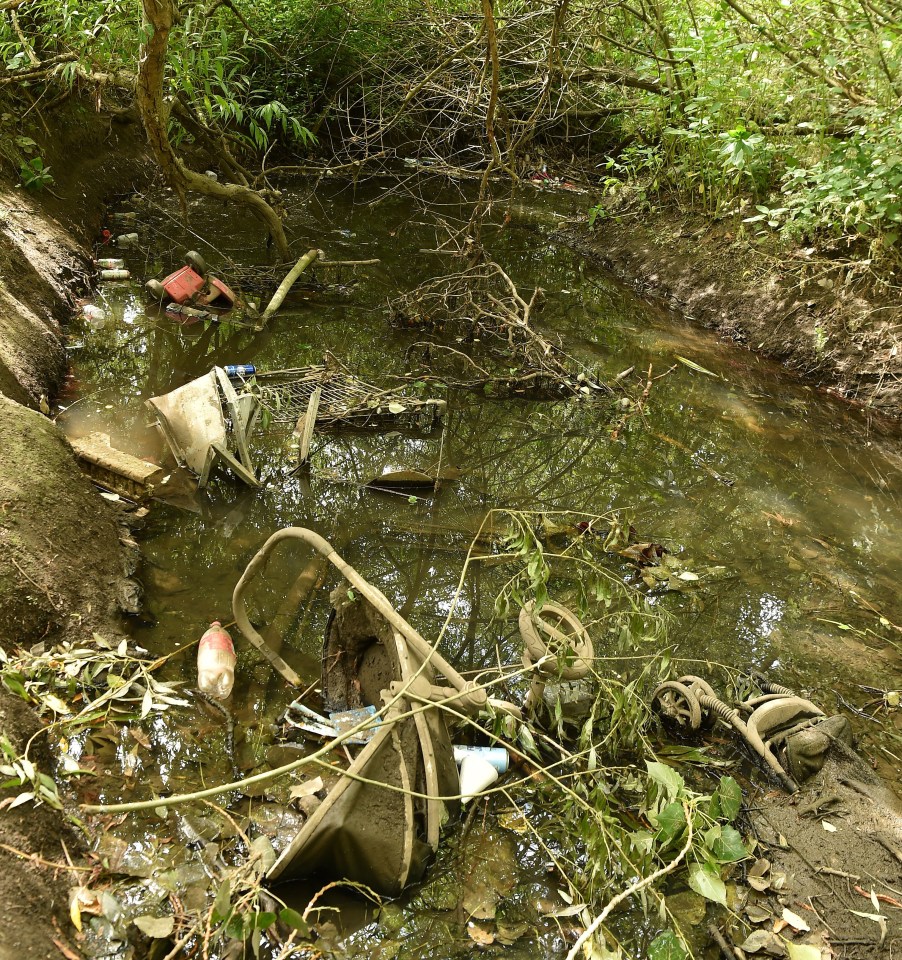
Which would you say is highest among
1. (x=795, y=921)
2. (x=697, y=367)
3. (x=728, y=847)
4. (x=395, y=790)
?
(x=395, y=790)

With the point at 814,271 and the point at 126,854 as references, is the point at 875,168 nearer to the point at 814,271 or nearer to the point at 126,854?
the point at 814,271

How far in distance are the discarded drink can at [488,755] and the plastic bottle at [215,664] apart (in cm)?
89

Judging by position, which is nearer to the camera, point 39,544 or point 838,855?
point 838,855

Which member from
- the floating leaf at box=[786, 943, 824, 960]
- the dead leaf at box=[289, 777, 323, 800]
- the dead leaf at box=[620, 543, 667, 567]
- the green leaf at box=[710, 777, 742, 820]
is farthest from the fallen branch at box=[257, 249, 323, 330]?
the floating leaf at box=[786, 943, 824, 960]

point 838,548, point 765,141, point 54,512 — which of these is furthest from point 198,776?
point 765,141

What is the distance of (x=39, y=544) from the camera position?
2.84 m

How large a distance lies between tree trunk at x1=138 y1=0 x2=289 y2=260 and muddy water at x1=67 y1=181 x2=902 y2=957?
95cm

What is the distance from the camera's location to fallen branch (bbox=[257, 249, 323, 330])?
5953mm

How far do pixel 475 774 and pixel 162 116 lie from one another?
4.48 meters

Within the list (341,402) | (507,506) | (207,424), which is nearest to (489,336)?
(341,402)

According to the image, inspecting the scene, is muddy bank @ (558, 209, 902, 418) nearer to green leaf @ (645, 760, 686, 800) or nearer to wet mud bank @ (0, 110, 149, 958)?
green leaf @ (645, 760, 686, 800)

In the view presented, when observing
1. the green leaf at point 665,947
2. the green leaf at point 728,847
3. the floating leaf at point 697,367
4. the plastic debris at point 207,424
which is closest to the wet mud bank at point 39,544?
the plastic debris at point 207,424

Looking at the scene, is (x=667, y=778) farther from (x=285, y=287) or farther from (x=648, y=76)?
(x=648, y=76)

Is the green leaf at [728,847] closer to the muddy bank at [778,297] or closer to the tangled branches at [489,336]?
the tangled branches at [489,336]
